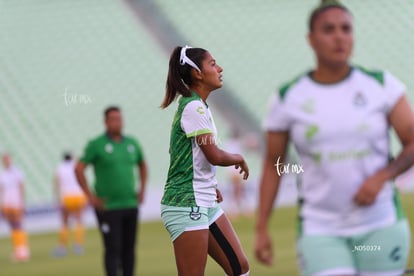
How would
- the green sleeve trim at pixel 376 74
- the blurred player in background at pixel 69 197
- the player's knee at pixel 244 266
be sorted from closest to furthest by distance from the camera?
1. the green sleeve trim at pixel 376 74
2. the player's knee at pixel 244 266
3. the blurred player in background at pixel 69 197

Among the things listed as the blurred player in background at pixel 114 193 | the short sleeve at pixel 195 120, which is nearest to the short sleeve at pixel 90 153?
the blurred player in background at pixel 114 193

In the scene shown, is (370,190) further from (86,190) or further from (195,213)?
(86,190)

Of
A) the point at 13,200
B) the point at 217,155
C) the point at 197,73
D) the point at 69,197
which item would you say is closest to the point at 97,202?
the point at 197,73

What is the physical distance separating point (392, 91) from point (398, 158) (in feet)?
1.03

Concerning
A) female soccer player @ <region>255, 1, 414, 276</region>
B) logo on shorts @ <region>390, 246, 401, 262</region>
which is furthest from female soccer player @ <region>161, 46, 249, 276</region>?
logo on shorts @ <region>390, 246, 401, 262</region>

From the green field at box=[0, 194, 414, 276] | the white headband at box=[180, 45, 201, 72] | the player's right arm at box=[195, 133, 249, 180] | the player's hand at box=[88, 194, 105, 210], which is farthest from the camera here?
the green field at box=[0, 194, 414, 276]

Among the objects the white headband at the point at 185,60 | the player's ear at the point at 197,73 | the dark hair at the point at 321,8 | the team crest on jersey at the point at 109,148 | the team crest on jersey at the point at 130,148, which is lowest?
the team crest on jersey at the point at 130,148

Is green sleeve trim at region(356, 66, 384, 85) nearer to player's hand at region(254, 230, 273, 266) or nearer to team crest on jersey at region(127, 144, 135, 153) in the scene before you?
player's hand at region(254, 230, 273, 266)

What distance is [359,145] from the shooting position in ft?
16.2

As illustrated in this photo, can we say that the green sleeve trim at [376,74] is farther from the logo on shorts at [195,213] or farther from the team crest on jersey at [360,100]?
the logo on shorts at [195,213]

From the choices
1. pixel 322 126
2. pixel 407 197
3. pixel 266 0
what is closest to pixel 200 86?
pixel 322 126

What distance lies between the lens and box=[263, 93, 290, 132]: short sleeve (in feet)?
16.5

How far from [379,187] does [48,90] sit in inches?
1142

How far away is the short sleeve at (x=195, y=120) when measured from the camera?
6629mm
